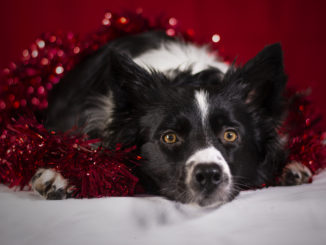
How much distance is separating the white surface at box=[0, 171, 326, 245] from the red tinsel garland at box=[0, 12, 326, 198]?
0.22 meters

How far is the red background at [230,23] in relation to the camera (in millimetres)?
4016

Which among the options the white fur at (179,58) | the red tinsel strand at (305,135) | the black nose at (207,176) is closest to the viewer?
the black nose at (207,176)

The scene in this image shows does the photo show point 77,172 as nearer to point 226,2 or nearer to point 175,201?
point 175,201

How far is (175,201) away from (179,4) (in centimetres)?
290

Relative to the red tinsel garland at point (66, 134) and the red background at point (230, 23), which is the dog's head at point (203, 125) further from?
the red background at point (230, 23)

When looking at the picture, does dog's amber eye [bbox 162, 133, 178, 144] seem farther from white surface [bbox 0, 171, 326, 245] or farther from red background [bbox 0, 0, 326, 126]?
red background [bbox 0, 0, 326, 126]

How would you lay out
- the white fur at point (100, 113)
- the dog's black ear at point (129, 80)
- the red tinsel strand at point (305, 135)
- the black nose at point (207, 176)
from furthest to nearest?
the white fur at point (100, 113) < the red tinsel strand at point (305, 135) < the dog's black ear at point (129, 80) < the black nose at point (207, 176)

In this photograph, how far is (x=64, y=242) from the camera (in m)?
1.43

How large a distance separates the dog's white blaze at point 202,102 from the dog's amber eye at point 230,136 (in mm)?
173

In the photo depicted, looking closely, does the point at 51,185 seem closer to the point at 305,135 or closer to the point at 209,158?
the point at 209,158

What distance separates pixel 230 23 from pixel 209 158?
2658mm

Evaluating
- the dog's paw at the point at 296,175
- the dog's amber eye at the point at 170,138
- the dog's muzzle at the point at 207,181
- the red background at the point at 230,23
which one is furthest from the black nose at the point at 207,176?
the red background at the point at 230,23

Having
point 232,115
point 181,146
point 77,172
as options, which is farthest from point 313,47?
point 77,172

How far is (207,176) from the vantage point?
1902 mm
